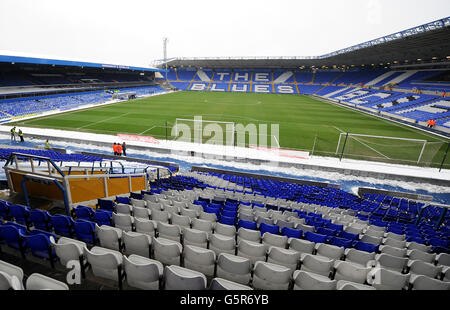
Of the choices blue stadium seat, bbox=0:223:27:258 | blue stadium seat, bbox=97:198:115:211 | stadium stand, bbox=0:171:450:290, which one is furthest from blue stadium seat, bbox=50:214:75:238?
blue stadium seat, bbox=97:198:115:211

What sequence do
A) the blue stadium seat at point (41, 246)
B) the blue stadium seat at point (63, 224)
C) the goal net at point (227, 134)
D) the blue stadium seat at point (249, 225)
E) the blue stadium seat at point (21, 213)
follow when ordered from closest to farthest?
the blue stadium seat at point (41, 246) < the blue stadium seat at point (63, 224) < the blue stadium seat at point (21, 213) < the blue stadium seat at point (249, 225) < the goal net at point (227, 134)

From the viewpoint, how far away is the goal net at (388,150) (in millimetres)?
16181

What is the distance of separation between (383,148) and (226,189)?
638 inches

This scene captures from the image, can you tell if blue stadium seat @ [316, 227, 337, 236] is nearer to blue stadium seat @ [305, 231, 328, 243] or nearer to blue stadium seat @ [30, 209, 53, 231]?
blue stadium seat @ [305, 231, 328, 243]

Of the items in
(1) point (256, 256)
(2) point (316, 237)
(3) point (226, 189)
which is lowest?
(3) point (226, 189)

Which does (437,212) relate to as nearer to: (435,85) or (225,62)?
(435,85)

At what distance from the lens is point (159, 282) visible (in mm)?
2955

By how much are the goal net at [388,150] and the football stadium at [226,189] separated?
187 millimetres

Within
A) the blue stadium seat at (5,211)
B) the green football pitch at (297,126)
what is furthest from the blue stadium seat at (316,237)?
the green football pitch at (297,126)

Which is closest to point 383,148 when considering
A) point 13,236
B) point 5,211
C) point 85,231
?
point 85,231

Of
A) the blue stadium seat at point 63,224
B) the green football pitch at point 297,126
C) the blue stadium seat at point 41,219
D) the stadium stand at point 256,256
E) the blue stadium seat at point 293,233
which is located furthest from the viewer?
the green football pitch at point 297,126

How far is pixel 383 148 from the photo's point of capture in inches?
724

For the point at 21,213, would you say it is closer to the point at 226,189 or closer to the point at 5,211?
the point at 5,211

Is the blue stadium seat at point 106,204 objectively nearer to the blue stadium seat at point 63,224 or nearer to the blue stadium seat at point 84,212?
the blue stadium seat at point 84,212
